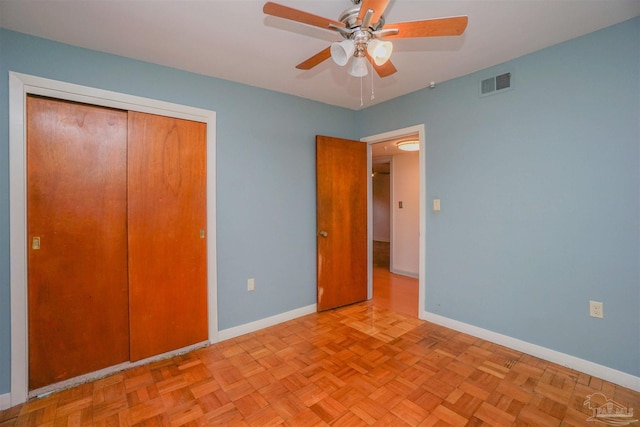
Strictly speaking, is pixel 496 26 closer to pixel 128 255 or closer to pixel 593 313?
pixel 593 313

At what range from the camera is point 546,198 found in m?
2.25

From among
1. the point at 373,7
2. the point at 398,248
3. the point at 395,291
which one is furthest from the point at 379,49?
the point at 398,248

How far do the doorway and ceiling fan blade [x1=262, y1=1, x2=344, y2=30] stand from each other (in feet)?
6.55

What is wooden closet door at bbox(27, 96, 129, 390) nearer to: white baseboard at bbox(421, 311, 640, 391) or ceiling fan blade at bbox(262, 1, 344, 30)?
ceiling fan blade at bbox(262, 1, 344, 30)

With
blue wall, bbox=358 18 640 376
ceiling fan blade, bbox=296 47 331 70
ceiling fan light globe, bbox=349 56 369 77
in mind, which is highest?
ceiling fan blade, bbox=296 47 331 70

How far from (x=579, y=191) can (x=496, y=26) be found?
131 cm

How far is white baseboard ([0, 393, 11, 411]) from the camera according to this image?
1.80 metres

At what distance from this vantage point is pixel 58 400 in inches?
74.2

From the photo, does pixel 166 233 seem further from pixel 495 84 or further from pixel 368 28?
pixel 495 84

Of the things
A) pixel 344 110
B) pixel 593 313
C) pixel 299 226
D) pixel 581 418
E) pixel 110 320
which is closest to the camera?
pixel 581 418

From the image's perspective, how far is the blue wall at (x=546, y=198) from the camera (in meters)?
1.93

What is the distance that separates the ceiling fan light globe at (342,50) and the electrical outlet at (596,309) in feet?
7.81

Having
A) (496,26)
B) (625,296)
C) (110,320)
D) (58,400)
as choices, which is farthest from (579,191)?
(58,400)

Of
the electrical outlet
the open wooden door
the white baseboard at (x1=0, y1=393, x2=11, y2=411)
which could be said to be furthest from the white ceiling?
the white baseboard at (x1=0, y1=393, x2=11, y2=411)
